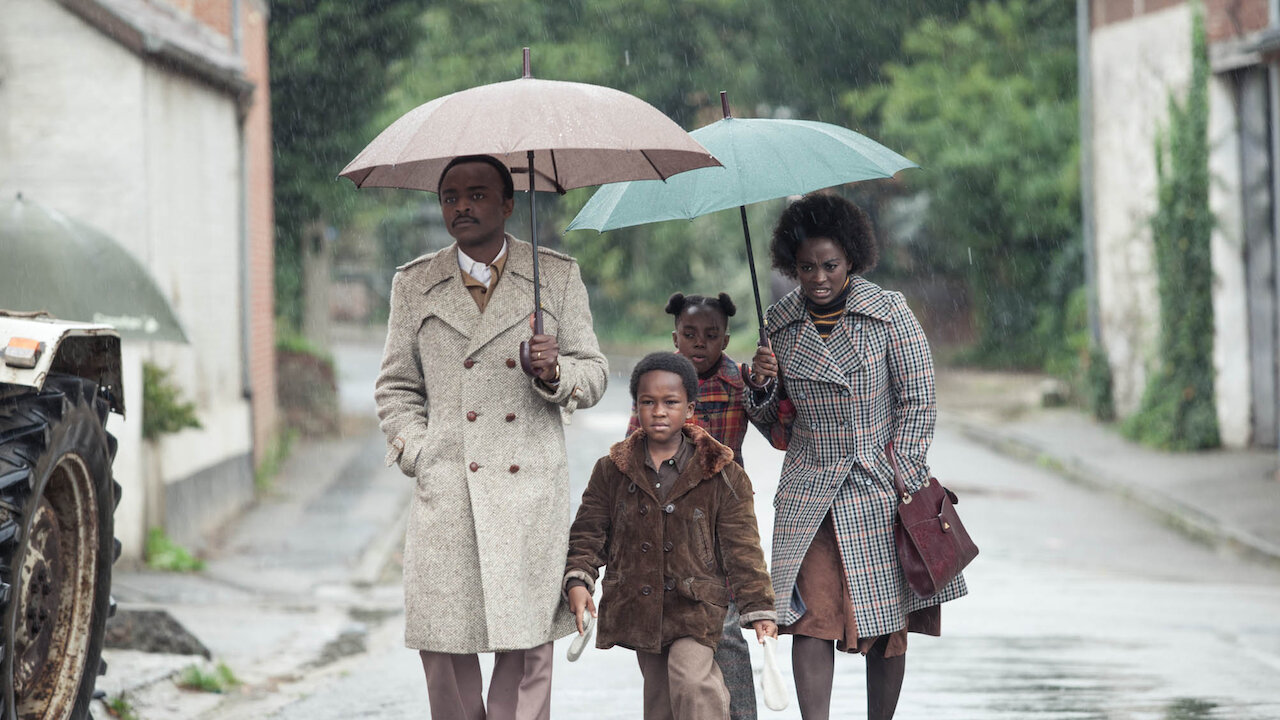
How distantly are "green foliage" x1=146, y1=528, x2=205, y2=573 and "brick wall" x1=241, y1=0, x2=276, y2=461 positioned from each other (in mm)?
4397

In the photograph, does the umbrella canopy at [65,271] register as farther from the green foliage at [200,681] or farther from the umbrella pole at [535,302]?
the umbrella pole at [535,302]

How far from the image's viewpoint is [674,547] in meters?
4.68

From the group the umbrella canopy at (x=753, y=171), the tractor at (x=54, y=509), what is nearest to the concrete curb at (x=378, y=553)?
the tractor at (x=54, y=509)

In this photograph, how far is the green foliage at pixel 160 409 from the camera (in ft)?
38.0

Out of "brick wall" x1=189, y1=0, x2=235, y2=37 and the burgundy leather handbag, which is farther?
"brick wall" x1=189, y1=0, x2=235, y2=37

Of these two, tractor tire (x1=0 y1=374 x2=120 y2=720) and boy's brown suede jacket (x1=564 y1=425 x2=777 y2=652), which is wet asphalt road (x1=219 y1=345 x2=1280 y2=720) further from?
boy's brown suede jacket (x1=564 y1=425 x2=777 y2=652)

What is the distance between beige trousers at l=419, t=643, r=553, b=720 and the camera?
15.0 feet

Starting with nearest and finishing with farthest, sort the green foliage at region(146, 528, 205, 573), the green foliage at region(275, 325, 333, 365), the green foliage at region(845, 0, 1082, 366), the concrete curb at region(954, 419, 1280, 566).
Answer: the green foliage at region(146, 528, 205, 573)
the concrete curb at region(954, 419, 1280, 566)
the green foliage at region(275, 325, 333, 365)
the green foliage at region(845, 0, 1082, 366)

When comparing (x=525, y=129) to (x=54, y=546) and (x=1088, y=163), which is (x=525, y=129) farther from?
(x=1088, y=163)

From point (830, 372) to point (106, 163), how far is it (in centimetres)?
823

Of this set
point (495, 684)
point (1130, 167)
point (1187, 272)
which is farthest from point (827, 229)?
point (1130, 167)

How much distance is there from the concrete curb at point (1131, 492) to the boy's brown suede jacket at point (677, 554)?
336 inches

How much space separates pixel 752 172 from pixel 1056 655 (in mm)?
3857

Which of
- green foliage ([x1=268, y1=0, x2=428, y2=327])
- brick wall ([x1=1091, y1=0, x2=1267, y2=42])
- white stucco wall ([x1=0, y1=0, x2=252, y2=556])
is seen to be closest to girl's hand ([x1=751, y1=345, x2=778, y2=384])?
white stucco wall ([x1=0, y1=0, x2=252, y2=556])
